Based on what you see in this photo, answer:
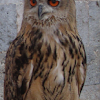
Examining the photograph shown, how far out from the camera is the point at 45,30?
41.0 inches

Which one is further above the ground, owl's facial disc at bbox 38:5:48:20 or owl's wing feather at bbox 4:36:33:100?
owl's facial disc at bbox 38:5:48:20

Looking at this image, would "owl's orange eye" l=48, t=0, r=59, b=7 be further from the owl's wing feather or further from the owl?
the owl's wing feather

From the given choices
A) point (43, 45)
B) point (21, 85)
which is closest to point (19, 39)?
point (43, 45)

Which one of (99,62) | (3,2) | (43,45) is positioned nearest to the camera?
(43,45)

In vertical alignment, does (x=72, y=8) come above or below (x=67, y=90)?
above

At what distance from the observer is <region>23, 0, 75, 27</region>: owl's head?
102 cm

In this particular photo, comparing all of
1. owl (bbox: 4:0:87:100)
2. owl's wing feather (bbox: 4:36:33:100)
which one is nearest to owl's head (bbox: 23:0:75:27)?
owl (bbox: 4:0:87:100)

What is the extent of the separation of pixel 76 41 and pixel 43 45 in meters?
0.22

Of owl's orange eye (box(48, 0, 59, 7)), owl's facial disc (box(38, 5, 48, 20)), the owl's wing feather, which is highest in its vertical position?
owl's orange eye (box(48, 0, 59, 7))

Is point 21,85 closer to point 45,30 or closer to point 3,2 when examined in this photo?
point 45,30

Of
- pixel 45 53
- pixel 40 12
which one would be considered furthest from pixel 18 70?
pixel 40 12

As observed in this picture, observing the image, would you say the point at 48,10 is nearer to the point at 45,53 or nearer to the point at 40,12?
the point at 40,12

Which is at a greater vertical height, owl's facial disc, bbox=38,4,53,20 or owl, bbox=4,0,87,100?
owl's facial disc, bbox=38,4,53,20

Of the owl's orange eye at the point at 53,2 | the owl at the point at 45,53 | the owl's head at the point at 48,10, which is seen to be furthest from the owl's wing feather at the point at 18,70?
the owl's orange eye at the point at 53,2
